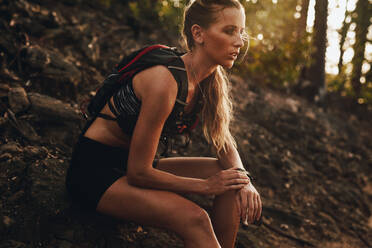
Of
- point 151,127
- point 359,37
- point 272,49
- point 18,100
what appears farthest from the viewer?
point 359,37

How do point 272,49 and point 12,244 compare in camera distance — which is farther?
point 272,49

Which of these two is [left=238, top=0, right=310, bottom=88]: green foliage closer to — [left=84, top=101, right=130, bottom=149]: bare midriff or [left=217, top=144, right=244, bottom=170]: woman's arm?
[left=217, top=144, right=244, bottom=170]: woman's arm

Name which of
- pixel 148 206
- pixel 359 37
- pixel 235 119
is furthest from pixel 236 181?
pixel 359 37

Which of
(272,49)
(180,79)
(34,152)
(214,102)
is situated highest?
(272,49)

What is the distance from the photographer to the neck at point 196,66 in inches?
82.2

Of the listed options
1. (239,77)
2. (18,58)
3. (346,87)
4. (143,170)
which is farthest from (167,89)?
(346,87)

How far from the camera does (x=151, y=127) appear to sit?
1734 millimetres

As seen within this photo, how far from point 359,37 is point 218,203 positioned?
9168 mm

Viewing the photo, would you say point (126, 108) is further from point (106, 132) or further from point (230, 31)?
point (230, 31)

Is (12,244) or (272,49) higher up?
(272,49)

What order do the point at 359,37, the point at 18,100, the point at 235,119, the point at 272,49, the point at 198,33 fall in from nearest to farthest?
1. the point at 198,33
2. the point at 18,100
3. the point at 235,119
4. the point at 272,49
5. the point at 359,37

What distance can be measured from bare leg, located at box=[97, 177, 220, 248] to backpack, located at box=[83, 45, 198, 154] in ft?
1.46

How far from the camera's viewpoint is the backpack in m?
1.83

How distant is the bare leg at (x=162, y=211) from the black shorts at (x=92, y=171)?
0.07 metres
